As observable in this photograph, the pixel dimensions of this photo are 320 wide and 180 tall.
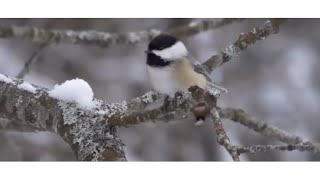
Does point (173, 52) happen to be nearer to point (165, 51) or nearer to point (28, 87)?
point (165, 51)

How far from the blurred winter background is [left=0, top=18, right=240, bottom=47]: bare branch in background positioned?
0.02 meters

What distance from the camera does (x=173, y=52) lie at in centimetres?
111

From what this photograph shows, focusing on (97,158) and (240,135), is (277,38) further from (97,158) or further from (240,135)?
(97,158)

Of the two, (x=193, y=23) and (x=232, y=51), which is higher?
(x=193, y=23)

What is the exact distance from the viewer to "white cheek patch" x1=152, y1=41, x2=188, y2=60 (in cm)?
109

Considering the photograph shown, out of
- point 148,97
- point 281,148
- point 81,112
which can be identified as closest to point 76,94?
point 81,112

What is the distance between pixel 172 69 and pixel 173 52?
4 centimetres

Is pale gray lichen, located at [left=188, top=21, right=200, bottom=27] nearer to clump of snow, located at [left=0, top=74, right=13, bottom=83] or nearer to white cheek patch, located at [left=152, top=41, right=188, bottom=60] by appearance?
white cheek patch, located at [left=152, top=41, right=188, bottom=60]

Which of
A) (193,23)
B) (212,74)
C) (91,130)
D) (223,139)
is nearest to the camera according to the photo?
(223,139)

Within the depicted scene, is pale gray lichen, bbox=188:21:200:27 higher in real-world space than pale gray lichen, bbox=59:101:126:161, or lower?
higher

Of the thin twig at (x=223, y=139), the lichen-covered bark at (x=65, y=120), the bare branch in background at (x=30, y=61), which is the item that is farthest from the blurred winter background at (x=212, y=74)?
the thin twig at (x=223, y=139)

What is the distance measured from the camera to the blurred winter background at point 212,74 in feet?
4.01

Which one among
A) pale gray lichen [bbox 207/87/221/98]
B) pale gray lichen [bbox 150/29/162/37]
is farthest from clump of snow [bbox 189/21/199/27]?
pale gray lichen [bbox 207/87/221/98]
